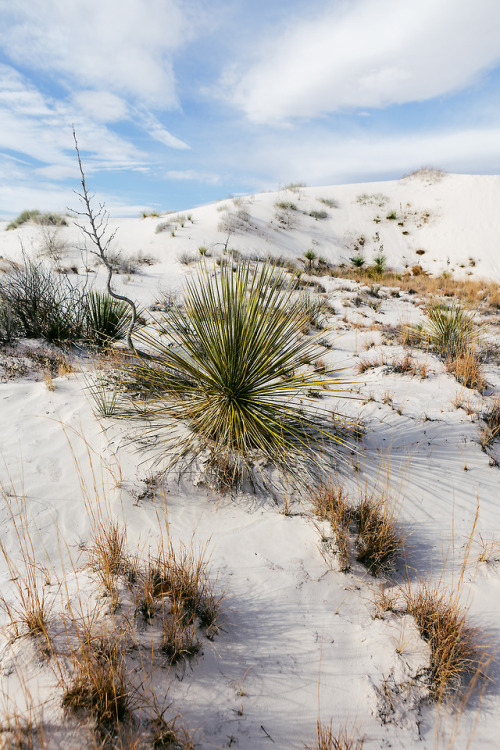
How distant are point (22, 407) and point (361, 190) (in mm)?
33355

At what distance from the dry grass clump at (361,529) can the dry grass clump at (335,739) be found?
0.89m

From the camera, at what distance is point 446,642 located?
183 centimetres

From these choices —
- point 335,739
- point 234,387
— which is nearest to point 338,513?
point 335,739

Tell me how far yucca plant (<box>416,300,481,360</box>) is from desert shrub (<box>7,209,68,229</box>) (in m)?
17.7

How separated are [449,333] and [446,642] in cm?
536

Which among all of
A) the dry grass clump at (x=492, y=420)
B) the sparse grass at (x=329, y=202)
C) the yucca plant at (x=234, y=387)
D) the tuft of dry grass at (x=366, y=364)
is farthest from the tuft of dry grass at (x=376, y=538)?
the sparse grass at (x=329, y=202)

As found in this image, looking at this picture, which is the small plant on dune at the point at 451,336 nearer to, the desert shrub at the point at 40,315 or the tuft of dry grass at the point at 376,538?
the tuft of dry grass at the point at 376,538

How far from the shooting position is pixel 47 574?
6.83 ft

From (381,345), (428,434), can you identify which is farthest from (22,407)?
(381,345)

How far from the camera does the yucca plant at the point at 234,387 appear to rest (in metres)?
3.14

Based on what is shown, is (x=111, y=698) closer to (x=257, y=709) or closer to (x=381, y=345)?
(x=257, y=709)

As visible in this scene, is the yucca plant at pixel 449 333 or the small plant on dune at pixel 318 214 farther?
the small plant on dune at pixel 318 214

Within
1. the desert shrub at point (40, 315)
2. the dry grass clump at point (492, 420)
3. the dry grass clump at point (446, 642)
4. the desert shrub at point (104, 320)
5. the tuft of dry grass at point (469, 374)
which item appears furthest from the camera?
the desert shrub at point (40, 315)

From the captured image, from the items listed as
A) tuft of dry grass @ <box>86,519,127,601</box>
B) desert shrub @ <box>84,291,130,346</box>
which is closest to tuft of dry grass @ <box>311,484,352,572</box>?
tuft of dry grass @ <box>86,519,127,601</box>
